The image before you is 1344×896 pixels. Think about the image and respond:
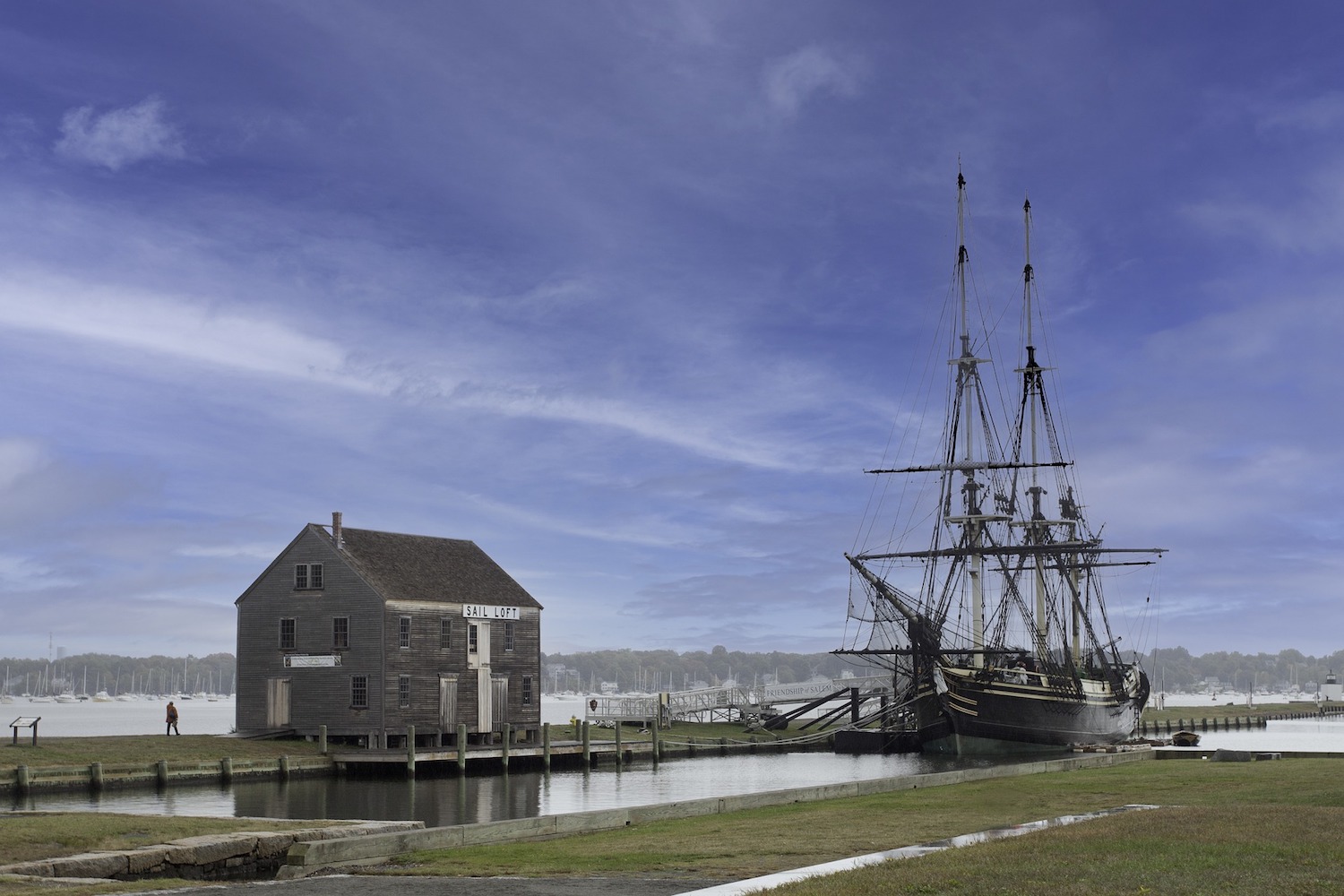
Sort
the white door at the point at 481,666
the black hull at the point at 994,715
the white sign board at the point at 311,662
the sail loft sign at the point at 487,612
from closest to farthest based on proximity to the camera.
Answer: the white sign board at the point at 311,662 → the white door at the point at 481,666 → the sail loft sign at the point at 487,612 → the black hull at the point at 994,715

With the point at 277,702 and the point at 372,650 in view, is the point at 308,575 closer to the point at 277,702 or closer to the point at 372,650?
the point at 372,650

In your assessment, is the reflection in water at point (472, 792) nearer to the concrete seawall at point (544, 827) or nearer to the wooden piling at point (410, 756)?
the wooden piling at point (410, 756)

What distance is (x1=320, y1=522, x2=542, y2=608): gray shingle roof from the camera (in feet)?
193

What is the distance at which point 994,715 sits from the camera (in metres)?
72.2

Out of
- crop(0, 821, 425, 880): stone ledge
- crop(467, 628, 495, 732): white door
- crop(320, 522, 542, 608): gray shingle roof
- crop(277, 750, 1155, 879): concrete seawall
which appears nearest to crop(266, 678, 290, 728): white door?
crop(320, 522, 542, 608): gray shingle roof

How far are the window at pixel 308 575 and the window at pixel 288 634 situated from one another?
1.68 m

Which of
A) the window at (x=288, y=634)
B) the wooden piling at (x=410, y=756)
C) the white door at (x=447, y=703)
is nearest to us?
the wooden piling at (x=410, y=756)

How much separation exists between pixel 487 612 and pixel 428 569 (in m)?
3.52

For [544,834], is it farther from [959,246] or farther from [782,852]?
[959,246]

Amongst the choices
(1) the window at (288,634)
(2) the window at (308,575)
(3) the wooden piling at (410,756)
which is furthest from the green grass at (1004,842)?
(1) the window at (288,634)

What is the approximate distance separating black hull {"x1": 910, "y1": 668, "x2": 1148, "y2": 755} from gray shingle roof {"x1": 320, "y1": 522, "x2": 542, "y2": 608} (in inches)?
950

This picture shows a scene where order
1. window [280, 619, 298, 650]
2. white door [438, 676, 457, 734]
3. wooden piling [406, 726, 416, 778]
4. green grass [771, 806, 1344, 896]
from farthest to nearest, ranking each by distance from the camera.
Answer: window [280, 619, 298, 650]
white door [438, 676, 457, 734]
wooden piling [406, 726, 416, 778]
green grass [771, 806, 1344, 896]

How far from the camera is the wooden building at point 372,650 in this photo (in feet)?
187

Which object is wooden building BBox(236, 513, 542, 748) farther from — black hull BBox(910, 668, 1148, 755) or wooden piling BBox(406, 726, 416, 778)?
black hull BBox(910, 668, 1148, 755)
